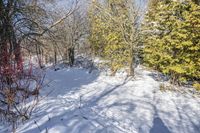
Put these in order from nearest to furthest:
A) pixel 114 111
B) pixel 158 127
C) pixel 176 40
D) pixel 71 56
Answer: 1. pixel 158 127
2. pixel 114 111
3. pixel 176 40
4. pixel 71 56

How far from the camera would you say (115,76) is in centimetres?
1978

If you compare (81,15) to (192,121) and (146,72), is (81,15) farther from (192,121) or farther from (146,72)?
(192,121)

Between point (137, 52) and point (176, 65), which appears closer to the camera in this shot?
point (176, 65)

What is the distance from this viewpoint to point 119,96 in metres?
13.4

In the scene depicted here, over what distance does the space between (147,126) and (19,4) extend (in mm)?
10238

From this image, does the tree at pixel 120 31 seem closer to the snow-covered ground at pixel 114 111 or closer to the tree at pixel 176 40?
the tree at pixel 176 40

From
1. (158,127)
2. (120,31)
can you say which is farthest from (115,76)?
(158,127)

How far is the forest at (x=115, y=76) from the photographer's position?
8.21 metres

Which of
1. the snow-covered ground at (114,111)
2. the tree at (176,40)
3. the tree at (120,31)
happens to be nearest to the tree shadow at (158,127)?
the snow-covered ground at (114,111)

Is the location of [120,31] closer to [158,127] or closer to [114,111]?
[114,111]

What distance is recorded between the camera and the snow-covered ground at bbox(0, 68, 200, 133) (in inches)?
305

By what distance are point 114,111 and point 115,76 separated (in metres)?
9.56

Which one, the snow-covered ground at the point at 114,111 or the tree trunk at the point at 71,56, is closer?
the snow-covered ground at the point at 114,111

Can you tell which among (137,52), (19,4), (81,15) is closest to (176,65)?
(137,52)
